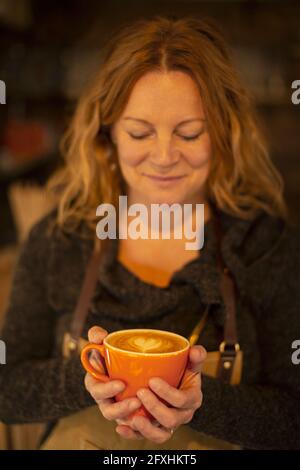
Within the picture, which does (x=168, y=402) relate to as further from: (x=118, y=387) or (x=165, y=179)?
(x=165, y=179)

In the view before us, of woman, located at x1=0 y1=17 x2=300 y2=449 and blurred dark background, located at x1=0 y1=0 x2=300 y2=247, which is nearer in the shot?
woman, located at x1=0 y1=17 x2=300 y2=449

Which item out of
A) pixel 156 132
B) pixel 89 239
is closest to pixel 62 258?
pixel 89 239

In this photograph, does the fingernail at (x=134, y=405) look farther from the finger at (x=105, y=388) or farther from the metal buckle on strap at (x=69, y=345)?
the metal buckle on strap at (x=69, y=345)

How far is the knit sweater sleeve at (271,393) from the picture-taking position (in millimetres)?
728

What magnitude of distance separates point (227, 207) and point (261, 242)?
8 cm

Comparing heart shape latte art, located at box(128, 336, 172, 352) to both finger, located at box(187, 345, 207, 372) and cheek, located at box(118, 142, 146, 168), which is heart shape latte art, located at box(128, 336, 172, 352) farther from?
cheek, located at box(118, 142, 146, 168)

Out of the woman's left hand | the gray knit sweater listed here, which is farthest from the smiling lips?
the woman's left hand

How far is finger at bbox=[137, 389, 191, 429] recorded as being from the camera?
1.78 feet

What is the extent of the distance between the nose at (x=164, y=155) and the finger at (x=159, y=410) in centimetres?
28

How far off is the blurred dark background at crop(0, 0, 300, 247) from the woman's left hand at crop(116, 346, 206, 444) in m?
2.25

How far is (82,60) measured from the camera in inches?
125

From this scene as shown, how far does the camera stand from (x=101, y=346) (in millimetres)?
558

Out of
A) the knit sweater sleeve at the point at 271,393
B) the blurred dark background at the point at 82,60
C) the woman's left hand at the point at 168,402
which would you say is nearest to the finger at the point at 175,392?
the woman's left hand at the point at 168,402
